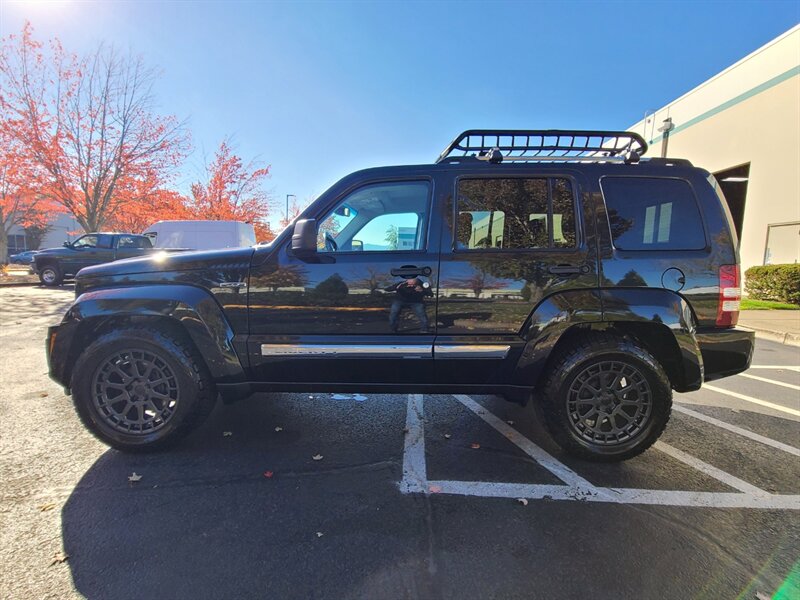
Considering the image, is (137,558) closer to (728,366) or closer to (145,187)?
(728,366)

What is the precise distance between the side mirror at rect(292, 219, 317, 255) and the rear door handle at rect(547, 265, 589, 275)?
1649 millimetres

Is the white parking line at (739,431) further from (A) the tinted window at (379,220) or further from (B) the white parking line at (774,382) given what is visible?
(A) the tinted window at (379,220)

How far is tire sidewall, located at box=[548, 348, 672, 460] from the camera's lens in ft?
9.27

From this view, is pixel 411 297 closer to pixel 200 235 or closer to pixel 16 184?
pixel 200 235

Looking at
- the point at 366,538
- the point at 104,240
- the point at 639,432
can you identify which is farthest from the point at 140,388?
the point at 104,240

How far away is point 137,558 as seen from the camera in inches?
78.7

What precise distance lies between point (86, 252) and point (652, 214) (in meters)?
18.1

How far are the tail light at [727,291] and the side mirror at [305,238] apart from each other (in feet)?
9.24

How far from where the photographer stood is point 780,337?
805cm

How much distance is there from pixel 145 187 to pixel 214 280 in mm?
→ 19573

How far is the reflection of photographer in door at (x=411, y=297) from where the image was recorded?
9.28 feet

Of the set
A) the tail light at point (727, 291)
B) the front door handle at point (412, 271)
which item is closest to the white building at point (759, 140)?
the tail light at point (727, 291)

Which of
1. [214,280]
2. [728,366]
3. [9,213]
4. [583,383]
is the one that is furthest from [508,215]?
[9,213]

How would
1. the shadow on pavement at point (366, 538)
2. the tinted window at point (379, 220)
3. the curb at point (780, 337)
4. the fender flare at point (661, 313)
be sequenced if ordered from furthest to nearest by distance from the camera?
the curb at point (780, 337)
the tinted window at point (379, 220)
the fender flare at point (661, 313)
the shadow on pavement at point (366, 538)
